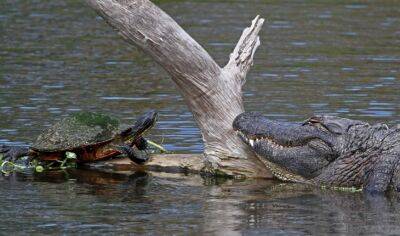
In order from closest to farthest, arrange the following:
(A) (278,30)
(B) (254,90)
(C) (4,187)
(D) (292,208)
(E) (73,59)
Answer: (D) (292,208)
(C) (4,187)
(B) (254,90)
(E) (73,59)
(A) (278,30)

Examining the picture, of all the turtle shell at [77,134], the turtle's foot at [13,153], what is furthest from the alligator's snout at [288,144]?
the turtle's foot at [13,153]

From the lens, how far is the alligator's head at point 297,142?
11102mm

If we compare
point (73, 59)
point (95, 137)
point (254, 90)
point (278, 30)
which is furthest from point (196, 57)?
point (278, 30)

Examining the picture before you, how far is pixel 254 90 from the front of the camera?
53.9ft

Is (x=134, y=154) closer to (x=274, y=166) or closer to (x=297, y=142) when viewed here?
(x=274, y=166)

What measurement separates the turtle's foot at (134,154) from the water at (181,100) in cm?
20

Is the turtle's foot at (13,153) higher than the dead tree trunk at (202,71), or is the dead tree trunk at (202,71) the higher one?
the dead tree trunk at (202,71)

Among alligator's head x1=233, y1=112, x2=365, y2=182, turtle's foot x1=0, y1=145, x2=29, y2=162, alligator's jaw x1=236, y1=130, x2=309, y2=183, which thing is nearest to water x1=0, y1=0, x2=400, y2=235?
alligator's jaw x1=236, y1=130, x2=309, y2=183

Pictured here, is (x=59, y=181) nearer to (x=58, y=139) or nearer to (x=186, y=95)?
(x=58, y=139)

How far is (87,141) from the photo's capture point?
11.6 metres

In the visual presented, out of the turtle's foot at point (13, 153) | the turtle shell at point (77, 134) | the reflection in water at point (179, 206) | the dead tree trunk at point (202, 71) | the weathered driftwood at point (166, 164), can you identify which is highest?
the dead tree trunk at point (202, 71)

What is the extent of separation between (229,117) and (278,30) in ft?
35.0

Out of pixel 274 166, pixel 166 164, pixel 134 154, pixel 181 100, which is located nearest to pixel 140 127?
pixel 134 154

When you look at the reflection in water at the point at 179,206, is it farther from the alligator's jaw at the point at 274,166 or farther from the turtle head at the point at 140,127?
the turtle head at the point at 140,127
